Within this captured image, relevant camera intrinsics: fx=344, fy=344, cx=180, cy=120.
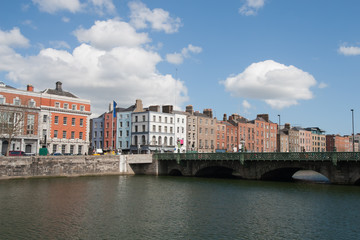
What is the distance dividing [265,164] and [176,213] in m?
32.8

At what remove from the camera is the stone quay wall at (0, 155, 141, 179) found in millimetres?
57844

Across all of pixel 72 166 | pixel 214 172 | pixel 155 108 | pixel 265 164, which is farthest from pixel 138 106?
pixel 265 164

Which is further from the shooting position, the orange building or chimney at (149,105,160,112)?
chimney at (149,105,160,112)

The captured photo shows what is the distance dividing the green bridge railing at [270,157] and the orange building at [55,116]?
2365 centimetres

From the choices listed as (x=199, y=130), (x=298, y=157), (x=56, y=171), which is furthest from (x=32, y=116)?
(x=298, y=157)

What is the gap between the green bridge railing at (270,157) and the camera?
2018 inches

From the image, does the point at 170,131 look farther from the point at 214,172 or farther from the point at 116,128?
the point at 214,172

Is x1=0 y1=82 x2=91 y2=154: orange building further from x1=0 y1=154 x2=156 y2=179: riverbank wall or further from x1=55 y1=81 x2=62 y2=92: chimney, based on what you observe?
x1=0 y1=154 x2=156 y2=179: riverbank wall

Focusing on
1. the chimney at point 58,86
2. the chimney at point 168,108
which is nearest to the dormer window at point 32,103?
the chimney at point 58,86

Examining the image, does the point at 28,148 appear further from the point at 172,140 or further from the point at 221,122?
the point at 221,122

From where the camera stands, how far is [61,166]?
2527 inches

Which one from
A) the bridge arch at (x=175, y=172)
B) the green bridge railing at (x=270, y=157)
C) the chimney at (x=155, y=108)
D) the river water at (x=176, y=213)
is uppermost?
the chimney at (x=155, y=108)

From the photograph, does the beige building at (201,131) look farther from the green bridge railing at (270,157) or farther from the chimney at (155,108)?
the green bridge railing at (270,157)

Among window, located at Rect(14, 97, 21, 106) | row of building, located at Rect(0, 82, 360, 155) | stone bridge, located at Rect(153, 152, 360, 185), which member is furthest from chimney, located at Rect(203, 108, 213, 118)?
window, located at Rect(14, 97, 21, 106)
